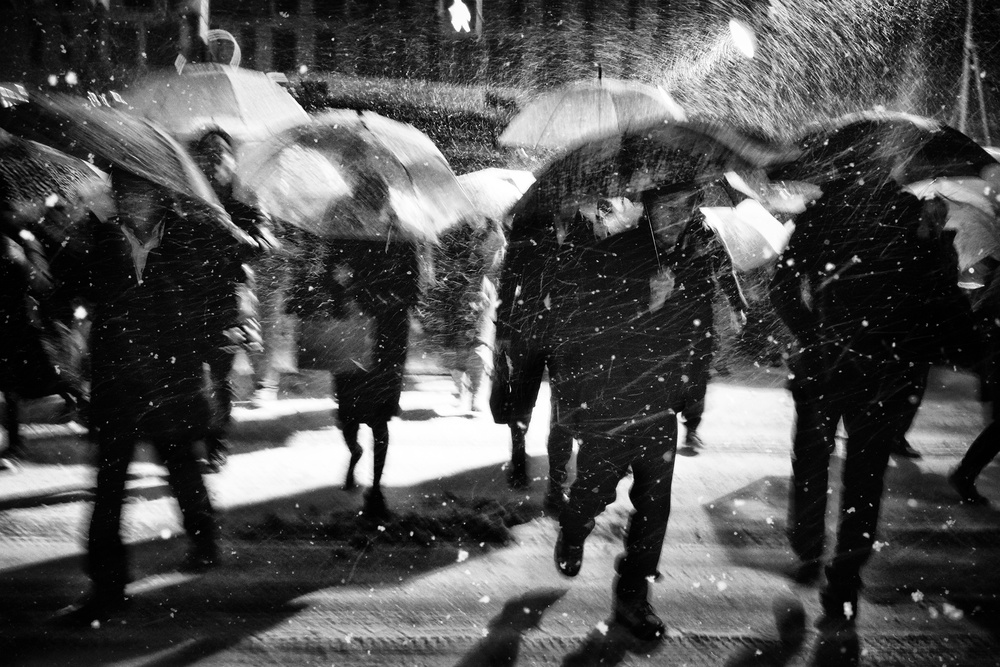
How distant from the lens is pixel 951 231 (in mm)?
1234

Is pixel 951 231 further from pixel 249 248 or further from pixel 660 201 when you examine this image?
pixel 249 248

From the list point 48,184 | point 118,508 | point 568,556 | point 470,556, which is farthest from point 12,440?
point 568,556

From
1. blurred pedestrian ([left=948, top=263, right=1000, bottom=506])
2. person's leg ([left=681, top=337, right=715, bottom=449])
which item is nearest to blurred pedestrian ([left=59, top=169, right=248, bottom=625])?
person's leg ([left=681, top=337, right=715, bottom=449])

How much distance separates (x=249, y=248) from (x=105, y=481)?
0.73 m

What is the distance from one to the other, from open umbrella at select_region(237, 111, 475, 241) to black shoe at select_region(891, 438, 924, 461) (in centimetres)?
131

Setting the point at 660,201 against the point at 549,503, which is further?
the point at 549,503

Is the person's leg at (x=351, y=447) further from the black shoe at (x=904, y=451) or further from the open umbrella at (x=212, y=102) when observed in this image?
the black shoe at (x=904, y=451)

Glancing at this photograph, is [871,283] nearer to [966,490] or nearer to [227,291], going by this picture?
[966,490]

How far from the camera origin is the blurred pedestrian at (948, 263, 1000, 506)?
4.09ft

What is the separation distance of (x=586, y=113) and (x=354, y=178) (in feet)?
2.01

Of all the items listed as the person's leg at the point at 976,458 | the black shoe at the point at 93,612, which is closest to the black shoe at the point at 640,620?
the person's leg at the point at 976,458

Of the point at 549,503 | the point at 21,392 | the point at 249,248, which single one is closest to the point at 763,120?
the point at 549,503

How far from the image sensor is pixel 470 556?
1.29 meters

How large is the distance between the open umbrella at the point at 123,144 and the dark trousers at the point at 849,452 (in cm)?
160
